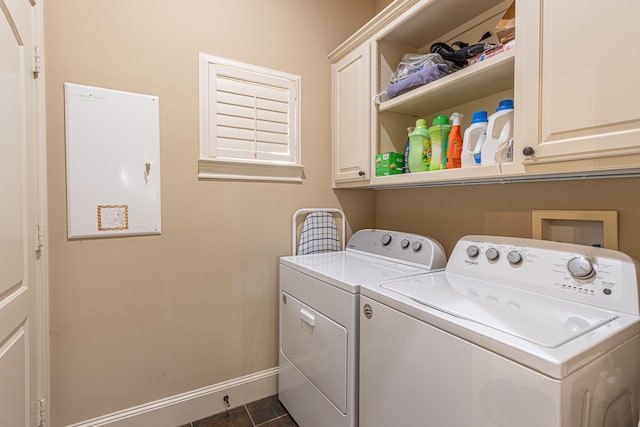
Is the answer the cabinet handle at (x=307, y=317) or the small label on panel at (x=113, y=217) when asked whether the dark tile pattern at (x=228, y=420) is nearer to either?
the cabinet handle at (x=307, y=317)

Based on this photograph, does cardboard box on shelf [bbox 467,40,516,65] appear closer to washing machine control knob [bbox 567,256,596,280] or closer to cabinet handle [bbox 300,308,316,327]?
washing machine control knob [bbox 567,256,596,280]

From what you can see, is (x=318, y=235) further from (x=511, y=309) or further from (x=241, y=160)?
(x=511, y=309)

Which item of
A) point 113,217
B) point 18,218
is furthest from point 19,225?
point 113,217

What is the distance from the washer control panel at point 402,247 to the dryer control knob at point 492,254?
262 mm

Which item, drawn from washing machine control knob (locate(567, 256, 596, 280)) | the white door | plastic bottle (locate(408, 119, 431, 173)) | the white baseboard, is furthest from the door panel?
washing machine control knob (locate(567, 256, 596, 280))

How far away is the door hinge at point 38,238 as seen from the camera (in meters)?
1.26

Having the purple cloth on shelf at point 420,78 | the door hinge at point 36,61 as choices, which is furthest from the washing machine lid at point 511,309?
the door hinge at point 36,61

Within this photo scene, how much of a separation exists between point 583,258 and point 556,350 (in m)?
0.50

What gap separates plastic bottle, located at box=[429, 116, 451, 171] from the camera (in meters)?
1.46

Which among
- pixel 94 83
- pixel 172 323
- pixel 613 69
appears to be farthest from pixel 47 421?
pixel 613 69

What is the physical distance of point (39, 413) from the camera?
1.32 m

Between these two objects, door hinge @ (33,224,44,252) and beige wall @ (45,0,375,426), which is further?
beige wall @ (45,0,375,426)

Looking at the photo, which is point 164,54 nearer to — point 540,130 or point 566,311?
point 540,130

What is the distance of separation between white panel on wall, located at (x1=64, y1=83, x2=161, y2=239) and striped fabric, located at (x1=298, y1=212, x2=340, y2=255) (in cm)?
85
